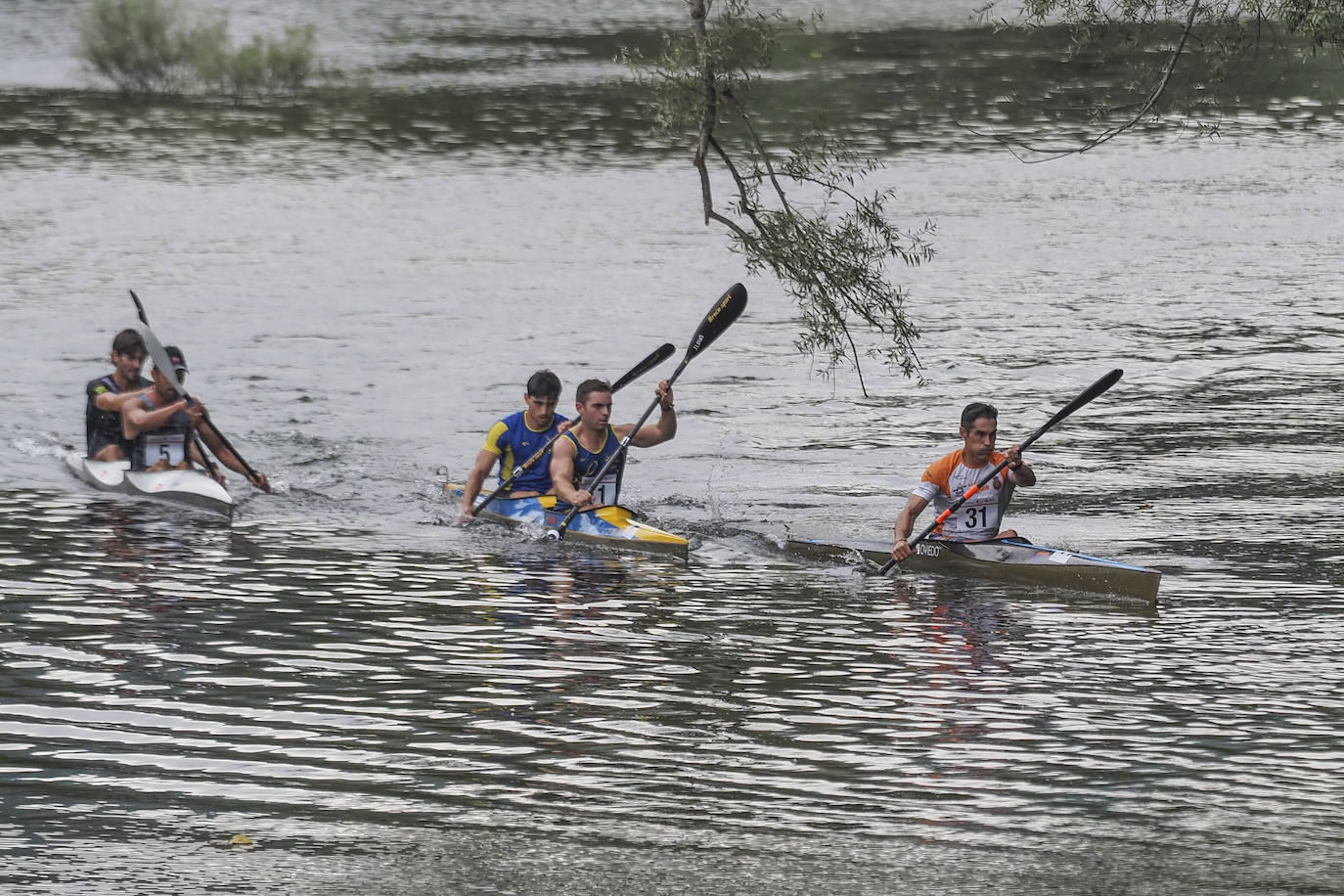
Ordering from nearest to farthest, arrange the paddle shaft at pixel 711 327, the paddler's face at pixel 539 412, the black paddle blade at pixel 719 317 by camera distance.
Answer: the paddle shaft at pixel 711 327 → the paddler's face at pixel 539 412 → the black paddle blade at pixel 719 317

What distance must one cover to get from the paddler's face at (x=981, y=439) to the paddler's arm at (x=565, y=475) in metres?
3.42

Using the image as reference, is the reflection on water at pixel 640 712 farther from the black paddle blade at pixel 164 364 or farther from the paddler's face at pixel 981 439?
the black paddle blade at pixel 164 364

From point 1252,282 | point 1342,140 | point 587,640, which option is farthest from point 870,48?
point 587,640

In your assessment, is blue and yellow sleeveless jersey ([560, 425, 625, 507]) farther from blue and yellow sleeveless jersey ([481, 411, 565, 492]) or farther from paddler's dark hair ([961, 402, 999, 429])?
paddler's dark hair ([961, 402, 999, 429])

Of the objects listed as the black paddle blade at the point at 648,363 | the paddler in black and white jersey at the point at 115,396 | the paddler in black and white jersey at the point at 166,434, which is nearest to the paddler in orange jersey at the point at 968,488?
the black paddle blade at the point at 648,363

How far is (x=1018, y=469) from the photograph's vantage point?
15.1 meters

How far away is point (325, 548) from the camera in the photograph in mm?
16656

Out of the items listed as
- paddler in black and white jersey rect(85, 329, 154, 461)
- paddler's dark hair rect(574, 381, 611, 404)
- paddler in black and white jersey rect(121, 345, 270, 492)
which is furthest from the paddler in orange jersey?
paddler in black and white jersey rect(85, 329, 154, 461)

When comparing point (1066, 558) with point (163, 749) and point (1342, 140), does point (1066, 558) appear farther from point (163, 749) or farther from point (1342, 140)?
point (1342, 140)

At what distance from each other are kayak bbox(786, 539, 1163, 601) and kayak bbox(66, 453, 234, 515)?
18.0 feet

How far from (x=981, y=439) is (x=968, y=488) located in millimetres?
559

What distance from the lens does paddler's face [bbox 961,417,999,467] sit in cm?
1515

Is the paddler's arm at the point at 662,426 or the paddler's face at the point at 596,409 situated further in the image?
the paddler's face at the point at 596,409

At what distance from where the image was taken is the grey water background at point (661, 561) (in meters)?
9.54
